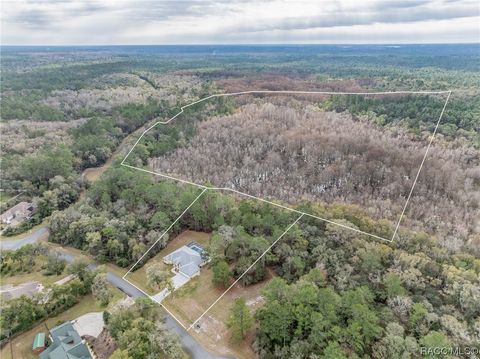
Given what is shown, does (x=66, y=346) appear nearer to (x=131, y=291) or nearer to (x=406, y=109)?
(x=131, y=291)

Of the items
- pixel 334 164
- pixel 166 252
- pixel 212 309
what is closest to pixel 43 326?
pixel 166 252

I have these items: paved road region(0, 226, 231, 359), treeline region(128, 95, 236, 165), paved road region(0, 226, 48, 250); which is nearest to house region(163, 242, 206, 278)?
paved road region(0, 226, 231, 359)

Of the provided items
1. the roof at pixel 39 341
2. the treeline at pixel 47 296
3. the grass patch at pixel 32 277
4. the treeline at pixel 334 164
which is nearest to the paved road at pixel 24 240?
the treeline at pixel 47 296

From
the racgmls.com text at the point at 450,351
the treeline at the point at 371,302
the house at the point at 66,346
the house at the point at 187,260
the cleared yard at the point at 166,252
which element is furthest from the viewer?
the house at the point at 187,260

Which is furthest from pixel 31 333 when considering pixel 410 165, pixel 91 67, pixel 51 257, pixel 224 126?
pixel 91 67

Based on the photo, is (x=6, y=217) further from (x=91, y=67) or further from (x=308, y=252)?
(x=91, y=67)

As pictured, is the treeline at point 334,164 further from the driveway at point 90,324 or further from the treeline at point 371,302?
the driveway at point 90,324
